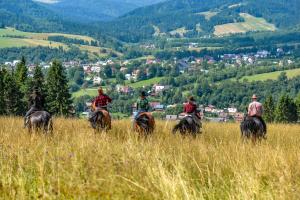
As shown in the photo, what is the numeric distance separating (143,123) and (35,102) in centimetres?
336

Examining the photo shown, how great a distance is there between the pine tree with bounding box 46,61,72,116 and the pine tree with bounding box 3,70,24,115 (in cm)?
243

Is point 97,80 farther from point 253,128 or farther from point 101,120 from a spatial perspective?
point 253,128

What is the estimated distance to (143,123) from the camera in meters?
16.9

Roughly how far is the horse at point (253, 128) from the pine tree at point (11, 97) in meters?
31.6

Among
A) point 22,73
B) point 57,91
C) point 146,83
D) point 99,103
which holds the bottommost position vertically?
point 146,83

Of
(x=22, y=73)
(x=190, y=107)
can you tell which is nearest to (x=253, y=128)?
(x=190, y=107)

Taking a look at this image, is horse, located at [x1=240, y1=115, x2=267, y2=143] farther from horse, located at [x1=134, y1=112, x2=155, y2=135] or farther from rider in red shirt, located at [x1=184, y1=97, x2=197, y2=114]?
horse, located at [x1=134, y1=112, x2=155, y2=135]

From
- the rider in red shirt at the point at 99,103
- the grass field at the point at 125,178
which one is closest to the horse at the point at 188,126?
the rider in red shirt at the point at 99,103

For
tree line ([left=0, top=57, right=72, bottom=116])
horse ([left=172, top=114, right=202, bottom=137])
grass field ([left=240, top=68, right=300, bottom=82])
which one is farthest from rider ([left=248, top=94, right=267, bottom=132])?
grass field ([left=240, top=68, right=300, bottom=82])

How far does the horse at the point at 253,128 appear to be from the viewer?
1609cm

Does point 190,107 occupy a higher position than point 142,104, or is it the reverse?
point 142,104

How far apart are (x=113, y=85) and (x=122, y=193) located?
135979mm

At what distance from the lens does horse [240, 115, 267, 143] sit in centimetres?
1609

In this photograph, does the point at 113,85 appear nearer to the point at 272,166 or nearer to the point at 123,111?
the point at 123,111
